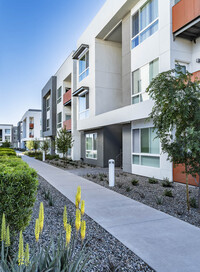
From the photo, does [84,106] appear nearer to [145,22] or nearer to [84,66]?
[84,66]

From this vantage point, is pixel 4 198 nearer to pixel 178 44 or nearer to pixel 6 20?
pixel 178 44

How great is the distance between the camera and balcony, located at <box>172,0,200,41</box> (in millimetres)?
8781

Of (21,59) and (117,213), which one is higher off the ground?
(21,59)

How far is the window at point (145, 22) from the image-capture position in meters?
10.9

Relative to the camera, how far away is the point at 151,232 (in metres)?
4.25

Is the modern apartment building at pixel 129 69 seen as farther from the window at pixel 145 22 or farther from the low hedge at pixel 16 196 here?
the low hedge at pixel 16 196

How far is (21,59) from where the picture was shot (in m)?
26.5

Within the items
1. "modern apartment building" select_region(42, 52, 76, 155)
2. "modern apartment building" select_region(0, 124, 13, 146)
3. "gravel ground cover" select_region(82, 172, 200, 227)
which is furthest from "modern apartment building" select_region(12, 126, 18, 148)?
"gravel ground cover" select_region(82, 172, 200, 227)

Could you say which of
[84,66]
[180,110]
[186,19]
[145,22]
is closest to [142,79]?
[145,22]

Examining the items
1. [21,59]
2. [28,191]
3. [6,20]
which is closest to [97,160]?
[28,191]

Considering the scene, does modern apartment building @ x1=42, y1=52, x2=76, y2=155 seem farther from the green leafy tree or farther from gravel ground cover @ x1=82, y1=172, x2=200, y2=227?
the green leafy tree

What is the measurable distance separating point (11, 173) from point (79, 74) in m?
18.3

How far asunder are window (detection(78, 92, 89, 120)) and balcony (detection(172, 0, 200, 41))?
32.0 ft

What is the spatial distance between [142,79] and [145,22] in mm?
3266
